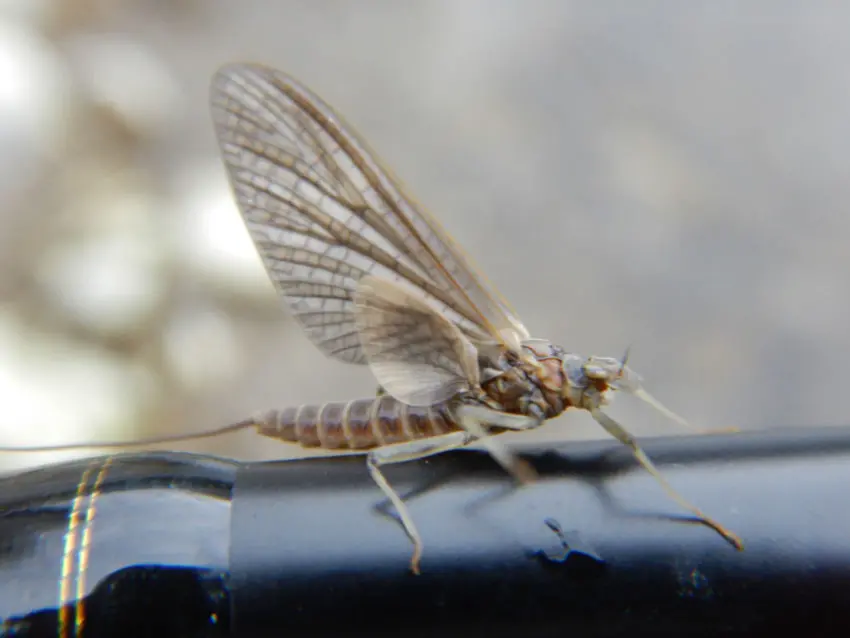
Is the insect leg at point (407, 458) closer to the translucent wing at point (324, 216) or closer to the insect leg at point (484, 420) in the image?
the insect leg at point (484, 420)

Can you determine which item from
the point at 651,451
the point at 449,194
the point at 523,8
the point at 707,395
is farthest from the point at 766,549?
the point at 523,8

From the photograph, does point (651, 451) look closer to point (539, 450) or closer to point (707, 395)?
point (539, 450)

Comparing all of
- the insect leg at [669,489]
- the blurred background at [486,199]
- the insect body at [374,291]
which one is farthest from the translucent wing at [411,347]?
the blurred background at [486,199]

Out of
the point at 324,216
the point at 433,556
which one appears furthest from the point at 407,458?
the point at 324,216

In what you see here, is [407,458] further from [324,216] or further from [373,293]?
[324,216]

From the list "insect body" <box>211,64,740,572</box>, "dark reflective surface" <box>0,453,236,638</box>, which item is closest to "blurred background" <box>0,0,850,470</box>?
"insect body" <box>211,64,740,572</box>

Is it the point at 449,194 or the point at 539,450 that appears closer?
the point at 539,450
